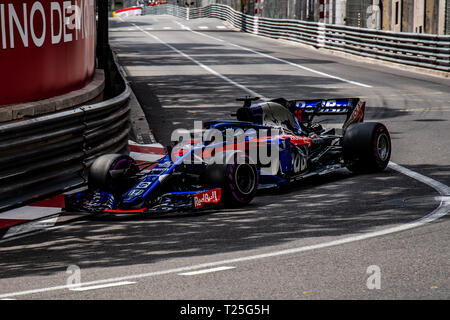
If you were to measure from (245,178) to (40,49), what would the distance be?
12.2 ft

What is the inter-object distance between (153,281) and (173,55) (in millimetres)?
31411

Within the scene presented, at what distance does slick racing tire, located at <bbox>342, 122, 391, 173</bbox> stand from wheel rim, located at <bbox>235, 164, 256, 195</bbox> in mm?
2042

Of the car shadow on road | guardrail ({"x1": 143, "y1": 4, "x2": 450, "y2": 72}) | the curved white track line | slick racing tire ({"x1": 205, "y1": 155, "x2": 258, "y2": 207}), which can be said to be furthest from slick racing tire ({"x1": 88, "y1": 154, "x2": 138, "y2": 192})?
guardrail ({"x1": 143, "y1": 4, "x2": 450, "y2": 72})

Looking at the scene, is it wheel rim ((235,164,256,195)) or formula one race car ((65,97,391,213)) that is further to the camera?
wheel rim ((235,164,256,195))

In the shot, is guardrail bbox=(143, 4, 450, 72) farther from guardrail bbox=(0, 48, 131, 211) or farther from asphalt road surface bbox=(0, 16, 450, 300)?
guardrail bbox=(0, 48, 131, 211)

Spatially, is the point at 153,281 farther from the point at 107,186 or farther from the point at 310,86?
the point at 310,86

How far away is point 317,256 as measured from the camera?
7.31 metres

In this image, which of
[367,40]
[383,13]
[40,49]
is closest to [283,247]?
[40,49]

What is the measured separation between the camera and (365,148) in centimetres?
1135

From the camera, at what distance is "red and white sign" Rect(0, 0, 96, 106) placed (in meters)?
11.0

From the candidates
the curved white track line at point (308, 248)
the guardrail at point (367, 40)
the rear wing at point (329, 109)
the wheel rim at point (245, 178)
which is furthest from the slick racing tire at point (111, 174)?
the guardrail at point (367, 40)

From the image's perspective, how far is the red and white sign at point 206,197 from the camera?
31.0 ft

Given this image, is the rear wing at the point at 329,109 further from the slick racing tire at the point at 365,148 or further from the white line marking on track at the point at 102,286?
the white line marking on track at the point at 102,286
